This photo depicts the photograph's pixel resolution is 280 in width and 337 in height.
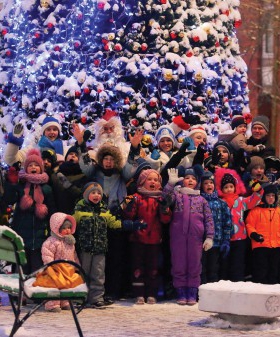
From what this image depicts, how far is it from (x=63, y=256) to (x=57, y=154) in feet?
6.16

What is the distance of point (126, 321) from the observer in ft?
42.9

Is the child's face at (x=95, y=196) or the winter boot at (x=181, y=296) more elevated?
the child's face at (x=95, y=196)

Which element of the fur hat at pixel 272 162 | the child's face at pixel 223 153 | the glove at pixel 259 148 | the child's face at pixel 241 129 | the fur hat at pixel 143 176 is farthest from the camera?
the child's face at pixel 241 129

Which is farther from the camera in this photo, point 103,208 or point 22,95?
point 22,95

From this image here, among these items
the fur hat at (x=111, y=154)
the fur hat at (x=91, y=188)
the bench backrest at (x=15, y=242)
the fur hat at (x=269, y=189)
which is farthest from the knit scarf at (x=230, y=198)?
the bench backrest at (x=15, y=242)

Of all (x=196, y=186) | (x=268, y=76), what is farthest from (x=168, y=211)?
(x=268, y=76)

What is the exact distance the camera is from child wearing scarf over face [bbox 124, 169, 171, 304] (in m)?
14.7

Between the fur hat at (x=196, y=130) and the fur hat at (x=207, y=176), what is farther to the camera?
the fur hat at (x=196, y=130)

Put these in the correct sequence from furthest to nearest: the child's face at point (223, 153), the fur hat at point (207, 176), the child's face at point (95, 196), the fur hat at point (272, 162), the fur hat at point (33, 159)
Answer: the fur hat at point (272, 162)
the child's face at point (223, 153)
the fur hat at point (207, 176)
the fur hat at point (33, 159)
the child's face at point (95, 196)

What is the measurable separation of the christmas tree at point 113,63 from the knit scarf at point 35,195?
1863mm

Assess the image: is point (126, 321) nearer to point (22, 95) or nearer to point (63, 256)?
point (63, 256)

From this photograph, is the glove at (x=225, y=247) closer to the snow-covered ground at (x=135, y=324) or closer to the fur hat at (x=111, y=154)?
the snow-covered ground at (x=135, y=324)

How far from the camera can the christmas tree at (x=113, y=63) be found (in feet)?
53.5

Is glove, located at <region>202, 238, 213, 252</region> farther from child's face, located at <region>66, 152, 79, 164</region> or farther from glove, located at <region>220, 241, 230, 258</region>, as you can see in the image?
child's face, located at <region>66, 152, 79, 164</region>
